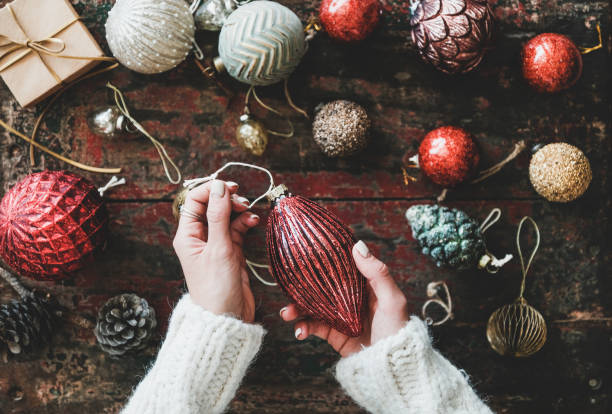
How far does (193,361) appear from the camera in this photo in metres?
0.86

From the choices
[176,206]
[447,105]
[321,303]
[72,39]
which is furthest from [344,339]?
[72,39]

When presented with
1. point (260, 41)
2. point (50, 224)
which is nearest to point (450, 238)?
point (260, 41)

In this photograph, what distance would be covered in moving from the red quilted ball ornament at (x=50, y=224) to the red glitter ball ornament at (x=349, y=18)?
2.01 ft

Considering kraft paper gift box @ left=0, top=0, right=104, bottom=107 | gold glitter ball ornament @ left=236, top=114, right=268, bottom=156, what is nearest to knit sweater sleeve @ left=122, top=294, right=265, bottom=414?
gold glitter ball ornament @ left=236, top=114, right=268, bottom=156

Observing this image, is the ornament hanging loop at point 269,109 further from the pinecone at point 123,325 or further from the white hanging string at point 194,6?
the pinecone at point 123,325

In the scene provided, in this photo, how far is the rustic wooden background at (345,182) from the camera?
3.53 ft

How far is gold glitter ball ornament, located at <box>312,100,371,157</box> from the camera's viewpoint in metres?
0.97

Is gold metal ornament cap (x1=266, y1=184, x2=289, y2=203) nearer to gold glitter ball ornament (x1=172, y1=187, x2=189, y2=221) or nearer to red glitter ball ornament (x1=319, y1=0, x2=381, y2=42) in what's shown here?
gold glitter ball ornament (x1=172, y1=187, x2=189, y2=221)

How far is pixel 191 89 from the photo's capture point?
1071mm

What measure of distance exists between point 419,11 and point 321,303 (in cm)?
64

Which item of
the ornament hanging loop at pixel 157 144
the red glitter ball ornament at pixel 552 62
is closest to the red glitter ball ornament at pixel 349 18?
the red glitter ball ornament at pixel 552 62

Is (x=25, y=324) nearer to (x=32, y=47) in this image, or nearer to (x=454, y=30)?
(x=32, y=47)

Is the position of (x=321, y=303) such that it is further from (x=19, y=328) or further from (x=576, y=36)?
(x=576, y=36)

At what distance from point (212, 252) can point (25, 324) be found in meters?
0.48
